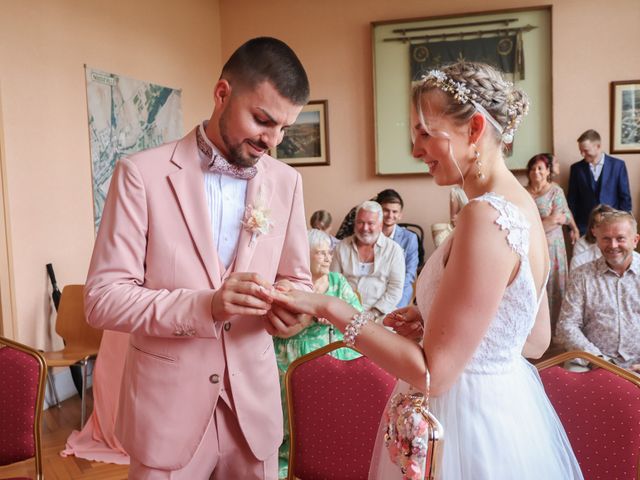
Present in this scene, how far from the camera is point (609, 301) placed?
384cm

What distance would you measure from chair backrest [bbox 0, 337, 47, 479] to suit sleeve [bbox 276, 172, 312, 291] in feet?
3.50

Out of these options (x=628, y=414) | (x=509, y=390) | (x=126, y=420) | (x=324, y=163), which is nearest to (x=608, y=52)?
(x=324, y=163)

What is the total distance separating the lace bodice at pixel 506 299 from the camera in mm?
1418

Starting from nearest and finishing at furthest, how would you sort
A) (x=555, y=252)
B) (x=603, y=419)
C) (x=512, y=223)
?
(x=512, y=223), (x=603, y=419), (x=555, y=252)

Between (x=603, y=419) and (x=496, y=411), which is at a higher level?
(x=496, y=411)

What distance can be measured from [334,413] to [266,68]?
1195 mm

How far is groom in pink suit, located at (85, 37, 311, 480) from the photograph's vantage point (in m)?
1.55

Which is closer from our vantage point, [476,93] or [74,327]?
[476,93]

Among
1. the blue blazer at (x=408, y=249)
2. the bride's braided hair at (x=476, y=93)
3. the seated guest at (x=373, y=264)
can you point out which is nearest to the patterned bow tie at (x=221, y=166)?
the bride's braided hair at (x=476, y=93)

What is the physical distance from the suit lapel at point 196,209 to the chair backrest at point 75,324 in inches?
135

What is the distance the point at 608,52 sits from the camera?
22.8ft

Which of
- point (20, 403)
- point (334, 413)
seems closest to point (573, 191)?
point (334, 413)

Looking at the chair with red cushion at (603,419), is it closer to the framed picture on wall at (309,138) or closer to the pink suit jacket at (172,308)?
the pink suit jacket at (172,308)

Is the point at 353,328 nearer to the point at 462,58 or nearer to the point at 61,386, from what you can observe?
the point at 61,386
